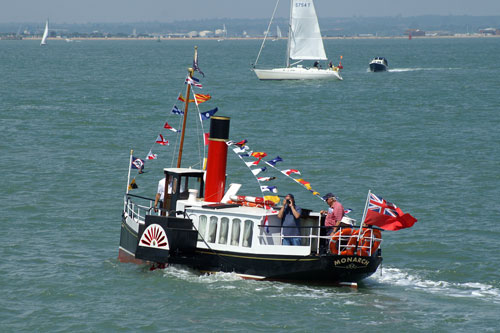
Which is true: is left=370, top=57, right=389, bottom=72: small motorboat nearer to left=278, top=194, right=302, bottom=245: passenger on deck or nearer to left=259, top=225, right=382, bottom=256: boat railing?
left=278, top=194, right=302, bottom=245: passenger on deck

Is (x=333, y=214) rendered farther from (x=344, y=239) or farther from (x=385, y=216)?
(x=385, y=216)

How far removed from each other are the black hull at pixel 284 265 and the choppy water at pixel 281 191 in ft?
1.24

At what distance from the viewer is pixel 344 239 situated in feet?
79.8

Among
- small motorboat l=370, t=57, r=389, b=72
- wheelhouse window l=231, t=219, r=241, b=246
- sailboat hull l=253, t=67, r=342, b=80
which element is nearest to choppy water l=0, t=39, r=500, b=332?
wheelhouse window l=231, t=219, r=241, b=246

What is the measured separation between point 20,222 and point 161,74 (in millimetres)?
96762

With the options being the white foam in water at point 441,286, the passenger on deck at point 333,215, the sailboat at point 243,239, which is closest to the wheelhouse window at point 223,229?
the sailboat at point 243,239

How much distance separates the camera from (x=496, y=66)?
14875 centimetres

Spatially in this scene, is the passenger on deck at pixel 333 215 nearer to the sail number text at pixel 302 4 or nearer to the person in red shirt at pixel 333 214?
the person in red shirt at pixel 333 214

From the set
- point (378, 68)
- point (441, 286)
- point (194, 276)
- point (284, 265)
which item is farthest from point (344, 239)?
point (378, 68)

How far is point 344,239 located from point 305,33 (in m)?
85.9

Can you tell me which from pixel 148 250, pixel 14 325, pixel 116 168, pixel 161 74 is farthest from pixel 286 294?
pixel 161 74

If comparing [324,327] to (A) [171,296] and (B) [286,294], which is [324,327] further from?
(A) [171,296]

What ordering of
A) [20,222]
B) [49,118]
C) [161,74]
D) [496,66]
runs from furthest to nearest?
[496,66], [161,74], [49,118], [20,222]

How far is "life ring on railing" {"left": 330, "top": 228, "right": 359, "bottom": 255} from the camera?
24281 mm
